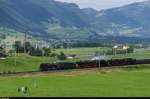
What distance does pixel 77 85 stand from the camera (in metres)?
81.2

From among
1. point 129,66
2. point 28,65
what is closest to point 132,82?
point 129,66

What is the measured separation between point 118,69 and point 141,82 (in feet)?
102

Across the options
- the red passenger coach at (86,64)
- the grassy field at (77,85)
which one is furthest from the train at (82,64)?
the grassy field at (77,85)

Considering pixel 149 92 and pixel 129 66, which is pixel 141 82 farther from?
pixel 129 66

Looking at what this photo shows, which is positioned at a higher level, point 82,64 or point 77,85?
point 82,64

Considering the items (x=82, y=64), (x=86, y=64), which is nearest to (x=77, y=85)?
(x=82, y=64)

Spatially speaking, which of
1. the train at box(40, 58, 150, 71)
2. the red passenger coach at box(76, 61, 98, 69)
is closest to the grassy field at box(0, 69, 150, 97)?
the train at box(40, 58, 150, 71)

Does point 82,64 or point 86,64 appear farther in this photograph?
point 86,64

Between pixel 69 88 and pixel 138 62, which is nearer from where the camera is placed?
pixel 69 88

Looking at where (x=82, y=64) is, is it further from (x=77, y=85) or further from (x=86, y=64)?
(x=77, y=85)

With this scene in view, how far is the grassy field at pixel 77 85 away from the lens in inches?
2606

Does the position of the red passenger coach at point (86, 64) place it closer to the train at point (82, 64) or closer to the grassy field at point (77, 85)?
the train at point (82, 64)

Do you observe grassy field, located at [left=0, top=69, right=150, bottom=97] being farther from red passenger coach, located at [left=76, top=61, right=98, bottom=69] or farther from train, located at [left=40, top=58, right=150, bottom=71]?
red passenger coach, located at [left=76, top=61, right=98, bottom=69]

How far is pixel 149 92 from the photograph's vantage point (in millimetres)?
68500
